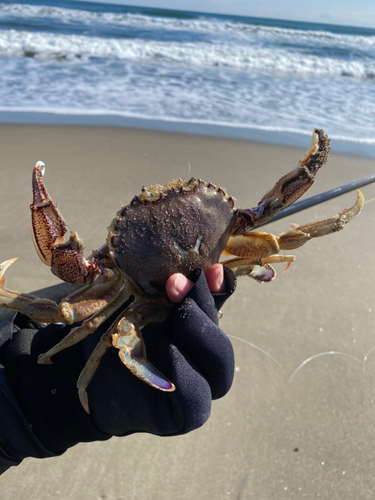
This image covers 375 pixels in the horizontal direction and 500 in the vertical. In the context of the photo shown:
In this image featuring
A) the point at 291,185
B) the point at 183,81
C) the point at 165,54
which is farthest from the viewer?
the point at 165,54

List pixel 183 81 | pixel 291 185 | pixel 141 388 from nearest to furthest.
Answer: pixel 141 388 < pixel 291 185 < pixel 183 81

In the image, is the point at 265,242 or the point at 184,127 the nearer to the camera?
the point at 265,242

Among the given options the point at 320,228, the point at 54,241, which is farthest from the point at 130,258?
the point at 320,228

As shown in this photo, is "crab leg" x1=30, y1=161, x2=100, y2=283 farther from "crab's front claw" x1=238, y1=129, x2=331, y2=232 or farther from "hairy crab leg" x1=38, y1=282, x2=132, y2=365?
"crab's front claw" x1=238, y1=129, x2=331, y2=232

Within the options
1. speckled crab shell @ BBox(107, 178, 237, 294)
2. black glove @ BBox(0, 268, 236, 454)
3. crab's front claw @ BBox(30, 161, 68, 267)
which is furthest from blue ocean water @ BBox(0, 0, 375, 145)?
black glove @ BBox(0, 268, 236, 454)

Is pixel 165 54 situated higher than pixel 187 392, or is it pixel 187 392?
pixel 165 54

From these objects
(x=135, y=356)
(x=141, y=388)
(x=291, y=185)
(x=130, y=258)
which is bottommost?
(x=141, y=388)

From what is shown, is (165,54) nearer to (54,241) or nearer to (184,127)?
(184,127)

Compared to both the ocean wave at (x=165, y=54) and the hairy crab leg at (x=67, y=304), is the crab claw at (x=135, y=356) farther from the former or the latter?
the ocean wave at (x=165, y=54)
